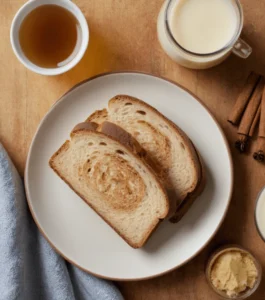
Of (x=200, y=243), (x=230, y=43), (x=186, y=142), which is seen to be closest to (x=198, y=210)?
(x=200, y=243)

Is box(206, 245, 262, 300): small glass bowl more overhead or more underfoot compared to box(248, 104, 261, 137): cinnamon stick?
more underfoot

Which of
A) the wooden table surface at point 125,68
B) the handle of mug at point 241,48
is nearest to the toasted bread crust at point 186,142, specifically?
the wooden table surface at point 125,68

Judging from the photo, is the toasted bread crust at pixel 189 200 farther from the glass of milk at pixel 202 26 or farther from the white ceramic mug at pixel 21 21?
the white ceramic mug at pixel 21 21

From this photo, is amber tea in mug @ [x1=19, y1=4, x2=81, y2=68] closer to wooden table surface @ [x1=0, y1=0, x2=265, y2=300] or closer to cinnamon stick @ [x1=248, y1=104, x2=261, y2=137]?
wooden table surface @ [x1=0, y1=0, x2=265, y2=300]

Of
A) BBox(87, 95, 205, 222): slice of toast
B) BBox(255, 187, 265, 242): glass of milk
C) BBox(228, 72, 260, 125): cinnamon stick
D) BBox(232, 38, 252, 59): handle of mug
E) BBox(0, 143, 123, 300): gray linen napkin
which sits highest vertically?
BBox(232, 38, 252, 59): handle of mug

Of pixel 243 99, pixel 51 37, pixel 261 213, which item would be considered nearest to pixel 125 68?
pixel 51 37

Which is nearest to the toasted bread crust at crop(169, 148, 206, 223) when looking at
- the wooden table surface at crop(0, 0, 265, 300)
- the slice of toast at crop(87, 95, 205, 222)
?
the slice of toast at crop(87, 95, 205, 222)
